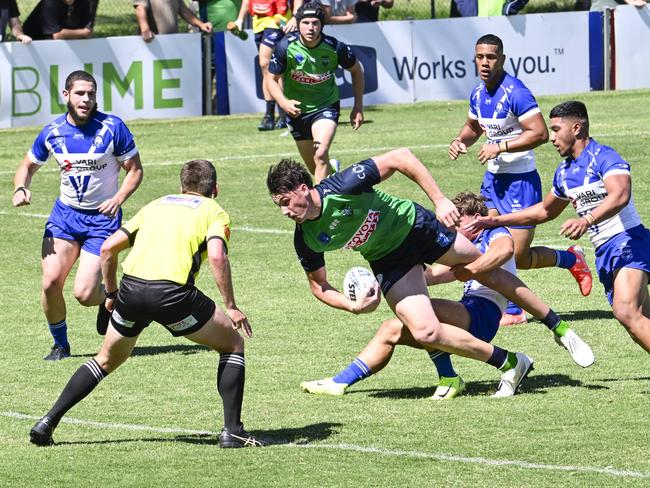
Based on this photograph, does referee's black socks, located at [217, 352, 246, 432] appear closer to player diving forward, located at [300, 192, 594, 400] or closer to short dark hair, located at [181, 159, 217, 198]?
short dark hair, located at [181, 159, 217, 198]

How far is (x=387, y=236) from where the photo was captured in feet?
30.9

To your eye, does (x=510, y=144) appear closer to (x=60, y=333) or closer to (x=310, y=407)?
(x=310, y=407)

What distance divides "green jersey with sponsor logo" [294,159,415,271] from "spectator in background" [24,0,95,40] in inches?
571

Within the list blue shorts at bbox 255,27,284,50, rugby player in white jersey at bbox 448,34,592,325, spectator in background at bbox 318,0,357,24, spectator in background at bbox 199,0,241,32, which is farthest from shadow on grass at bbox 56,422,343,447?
spectator in background at bbox 199,0,241,32

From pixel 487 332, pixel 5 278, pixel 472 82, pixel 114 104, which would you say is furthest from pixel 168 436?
pixel 472 82

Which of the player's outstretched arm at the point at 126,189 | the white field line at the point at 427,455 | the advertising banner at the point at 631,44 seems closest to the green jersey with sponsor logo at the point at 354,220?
the white field line at the point at 427,455

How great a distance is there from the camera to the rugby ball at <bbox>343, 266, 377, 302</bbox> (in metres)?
9.12

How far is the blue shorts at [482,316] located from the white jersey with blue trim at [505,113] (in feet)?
7.89

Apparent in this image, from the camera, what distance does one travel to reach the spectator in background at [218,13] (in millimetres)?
24922

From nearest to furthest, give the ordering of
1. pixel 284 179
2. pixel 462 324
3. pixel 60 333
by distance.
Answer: pixel 284 179, pixel 462 324, pixel 60 333

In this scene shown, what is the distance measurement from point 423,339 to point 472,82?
1610 cm

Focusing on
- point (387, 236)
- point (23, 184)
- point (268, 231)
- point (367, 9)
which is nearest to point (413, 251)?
point (387, 236)

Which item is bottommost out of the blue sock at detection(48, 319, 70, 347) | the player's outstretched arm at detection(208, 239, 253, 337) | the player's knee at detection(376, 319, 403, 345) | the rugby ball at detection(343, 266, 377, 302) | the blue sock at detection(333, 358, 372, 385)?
the blue sock at detection(48, 319, 70, 347)

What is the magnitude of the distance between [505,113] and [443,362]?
3.22m
